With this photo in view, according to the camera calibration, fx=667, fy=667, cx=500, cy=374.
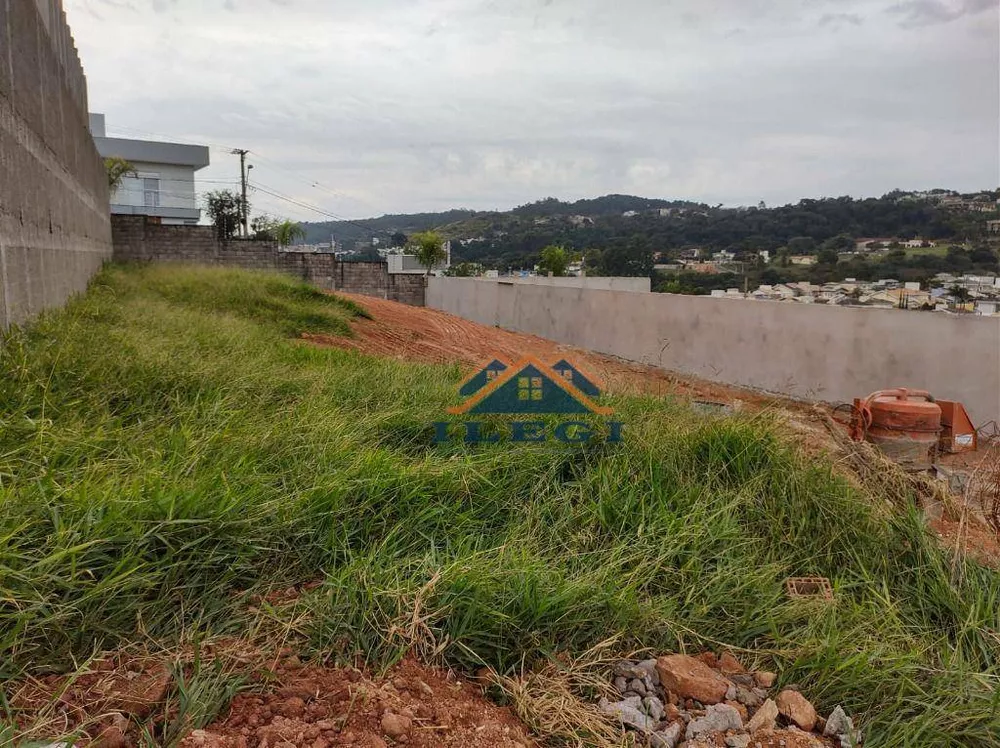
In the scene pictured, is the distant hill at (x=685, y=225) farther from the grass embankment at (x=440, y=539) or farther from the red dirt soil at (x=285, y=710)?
the red dirt soil at (x=285, y=710)

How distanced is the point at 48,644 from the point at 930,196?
20213 millimetres

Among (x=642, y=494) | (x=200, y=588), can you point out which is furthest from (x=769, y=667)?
(x=200, y=588)

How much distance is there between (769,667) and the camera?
2.34 metres

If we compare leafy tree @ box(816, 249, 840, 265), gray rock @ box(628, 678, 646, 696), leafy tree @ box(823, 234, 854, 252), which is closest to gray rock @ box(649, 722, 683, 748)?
gray rock @ box(628, 678, 646, 696)

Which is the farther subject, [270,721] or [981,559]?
[981,559]

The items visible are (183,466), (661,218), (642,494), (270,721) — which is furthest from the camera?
(661,218)

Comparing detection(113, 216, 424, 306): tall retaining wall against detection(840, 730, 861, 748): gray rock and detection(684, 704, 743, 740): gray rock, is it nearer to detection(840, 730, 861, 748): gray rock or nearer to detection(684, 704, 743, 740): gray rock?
detection(684, 704, 743, 740): gray rock

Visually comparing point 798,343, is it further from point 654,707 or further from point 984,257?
point 654,707

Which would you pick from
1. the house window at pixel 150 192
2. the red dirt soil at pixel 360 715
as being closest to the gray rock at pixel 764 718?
the red dirt soil at pixel 360 715

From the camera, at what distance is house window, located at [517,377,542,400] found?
4.53m

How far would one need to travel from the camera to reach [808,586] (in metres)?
2.87

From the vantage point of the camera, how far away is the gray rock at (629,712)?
6.45 feet

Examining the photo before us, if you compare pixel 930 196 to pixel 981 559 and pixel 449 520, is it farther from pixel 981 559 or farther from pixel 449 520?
pixel 449 520

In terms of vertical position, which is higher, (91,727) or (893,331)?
(893,331)
